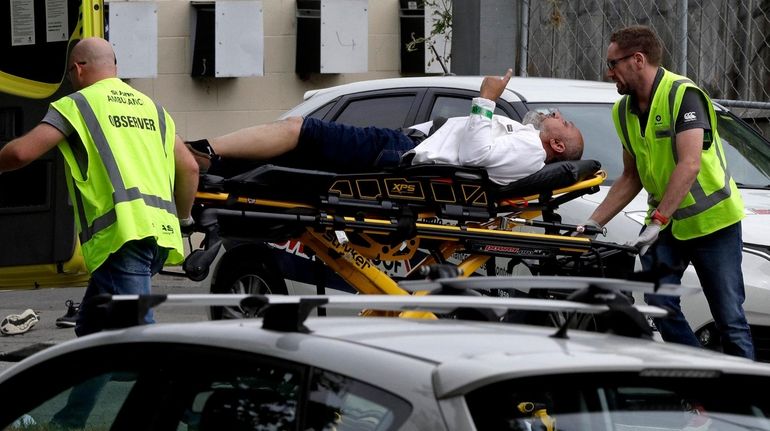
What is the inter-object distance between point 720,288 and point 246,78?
922cm

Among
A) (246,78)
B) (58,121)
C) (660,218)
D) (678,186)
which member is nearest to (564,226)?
(660,218)

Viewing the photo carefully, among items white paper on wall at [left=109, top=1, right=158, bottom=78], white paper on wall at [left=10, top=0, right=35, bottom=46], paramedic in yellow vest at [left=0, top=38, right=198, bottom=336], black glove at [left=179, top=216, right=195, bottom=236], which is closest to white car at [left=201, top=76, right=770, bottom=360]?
black glove at [left=179, top=216, right=195, bottom=236]

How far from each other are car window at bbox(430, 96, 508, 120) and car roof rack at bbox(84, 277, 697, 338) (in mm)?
5214

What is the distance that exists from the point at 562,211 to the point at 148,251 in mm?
2547

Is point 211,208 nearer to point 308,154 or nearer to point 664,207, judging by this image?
point 308,154

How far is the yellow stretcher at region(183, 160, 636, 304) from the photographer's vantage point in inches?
263

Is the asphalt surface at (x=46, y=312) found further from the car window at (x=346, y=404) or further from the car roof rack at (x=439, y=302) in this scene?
the car window at (x=346, y=404)

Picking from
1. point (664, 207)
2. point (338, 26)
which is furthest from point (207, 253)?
point (338, 26)

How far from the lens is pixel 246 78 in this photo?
1539cm

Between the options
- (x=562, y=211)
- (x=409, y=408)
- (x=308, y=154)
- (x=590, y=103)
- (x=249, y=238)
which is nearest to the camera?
(x=409, y=408)

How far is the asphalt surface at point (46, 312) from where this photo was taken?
9.20 meters

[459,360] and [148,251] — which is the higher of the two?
[459,360]

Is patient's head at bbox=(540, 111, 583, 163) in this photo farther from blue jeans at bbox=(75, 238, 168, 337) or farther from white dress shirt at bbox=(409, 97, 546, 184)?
blue jeans at bbox=(75, 238, 168, 337)

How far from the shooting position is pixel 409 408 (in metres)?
2.63
